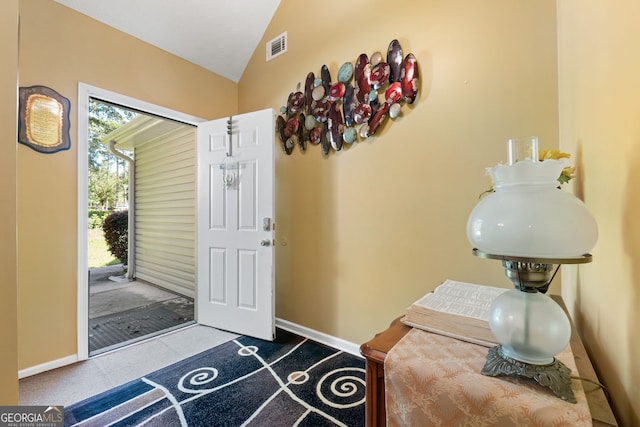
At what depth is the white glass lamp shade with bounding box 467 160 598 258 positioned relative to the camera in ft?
1.62

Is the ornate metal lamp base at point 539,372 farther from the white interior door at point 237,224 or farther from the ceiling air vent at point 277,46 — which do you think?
the ceiling air vent at point 277,46

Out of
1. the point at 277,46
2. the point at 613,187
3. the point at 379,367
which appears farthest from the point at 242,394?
the point at 277,46

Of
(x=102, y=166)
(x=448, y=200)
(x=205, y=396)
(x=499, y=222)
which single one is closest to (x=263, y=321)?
(x=205, y=396)

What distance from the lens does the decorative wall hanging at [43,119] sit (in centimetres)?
181

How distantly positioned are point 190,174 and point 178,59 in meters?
1.65

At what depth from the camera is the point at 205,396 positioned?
1.61m

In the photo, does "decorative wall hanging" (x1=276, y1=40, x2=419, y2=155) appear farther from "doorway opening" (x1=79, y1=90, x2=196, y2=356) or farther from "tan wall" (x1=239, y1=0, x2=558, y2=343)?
"doorway opening" (x1=79, y1=90, x2=196, y2=356)

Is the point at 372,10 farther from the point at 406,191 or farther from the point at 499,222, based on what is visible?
the point at 499,222

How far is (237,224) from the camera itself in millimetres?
2498

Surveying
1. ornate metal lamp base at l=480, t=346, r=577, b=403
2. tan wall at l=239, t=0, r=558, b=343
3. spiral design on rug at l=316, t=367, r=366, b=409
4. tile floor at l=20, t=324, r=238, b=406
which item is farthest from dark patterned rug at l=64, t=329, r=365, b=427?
ornate metal lamp base at l=480, t=346, r=577, b=403

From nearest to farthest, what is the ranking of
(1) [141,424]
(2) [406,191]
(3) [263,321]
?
(1) [141,424]
(2) [406,191]
(3) [263,321]

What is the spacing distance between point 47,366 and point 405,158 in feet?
9.58

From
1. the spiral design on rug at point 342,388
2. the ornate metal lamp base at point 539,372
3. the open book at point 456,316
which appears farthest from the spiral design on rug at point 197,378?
the ornate metal lamp base at point 539,372

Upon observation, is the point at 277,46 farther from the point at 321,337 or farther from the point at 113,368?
the point at 113,368
